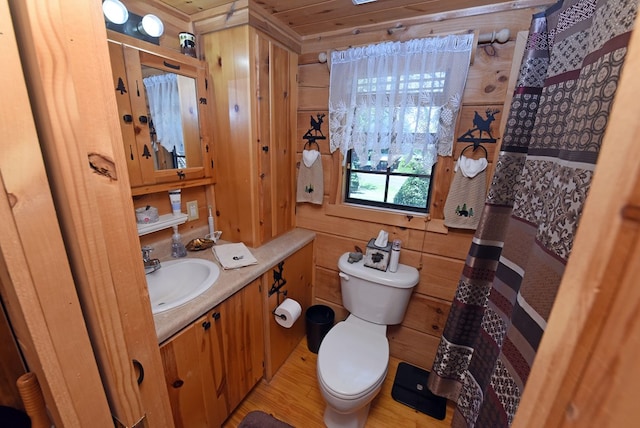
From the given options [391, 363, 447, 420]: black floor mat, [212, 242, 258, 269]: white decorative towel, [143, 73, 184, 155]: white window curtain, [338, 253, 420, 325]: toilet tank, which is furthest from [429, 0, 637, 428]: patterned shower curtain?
[143, 73, 184, 155]: white window curtain

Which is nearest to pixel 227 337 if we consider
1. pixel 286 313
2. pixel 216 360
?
pixel 216 360

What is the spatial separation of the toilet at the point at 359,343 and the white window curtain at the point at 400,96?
27.1 inches

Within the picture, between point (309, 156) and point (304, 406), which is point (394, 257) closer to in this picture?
point (309, 156)

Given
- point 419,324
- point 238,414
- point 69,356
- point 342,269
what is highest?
Result: point 69,356

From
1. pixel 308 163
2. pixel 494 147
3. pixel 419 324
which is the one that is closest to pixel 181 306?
pixel 308 163

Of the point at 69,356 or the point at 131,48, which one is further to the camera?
the point at 131,48

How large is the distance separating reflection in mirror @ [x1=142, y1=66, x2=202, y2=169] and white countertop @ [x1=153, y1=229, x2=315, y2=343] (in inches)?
19.4

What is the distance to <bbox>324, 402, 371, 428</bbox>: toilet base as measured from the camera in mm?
1302

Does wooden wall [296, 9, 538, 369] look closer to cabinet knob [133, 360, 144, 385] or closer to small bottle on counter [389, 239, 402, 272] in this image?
small bottle on counter [389, 239, 402, 272]

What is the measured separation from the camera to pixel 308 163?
170 cm

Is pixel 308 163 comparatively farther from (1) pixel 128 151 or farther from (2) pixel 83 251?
(2) pixel 83 251

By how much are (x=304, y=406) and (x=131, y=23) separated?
2143mm

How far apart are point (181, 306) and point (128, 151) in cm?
74

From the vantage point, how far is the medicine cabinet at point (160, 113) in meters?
1.10
